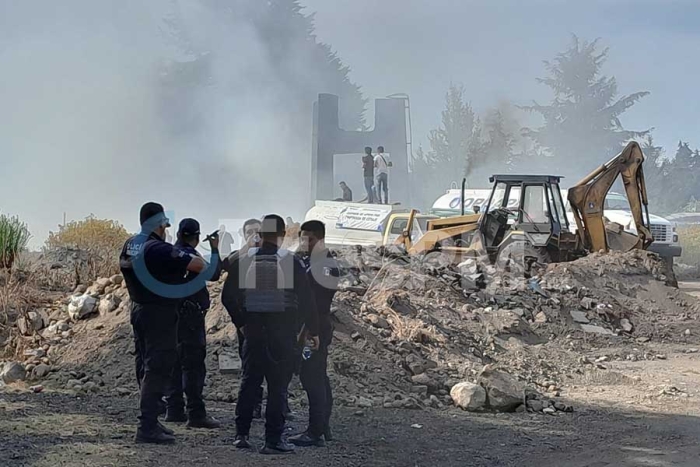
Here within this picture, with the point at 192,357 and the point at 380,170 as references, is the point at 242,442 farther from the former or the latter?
the point at 380,170

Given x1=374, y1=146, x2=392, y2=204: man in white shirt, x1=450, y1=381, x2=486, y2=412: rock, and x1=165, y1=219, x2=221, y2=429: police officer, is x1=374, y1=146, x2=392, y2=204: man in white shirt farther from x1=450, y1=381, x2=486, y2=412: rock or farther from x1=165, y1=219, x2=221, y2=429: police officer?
x1=165, y1=219, x2=221, y2=429: police officer

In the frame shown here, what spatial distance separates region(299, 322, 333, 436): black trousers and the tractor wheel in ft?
32.1

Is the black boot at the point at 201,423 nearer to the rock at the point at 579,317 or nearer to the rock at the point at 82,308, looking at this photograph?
the rock at the point at 82,308

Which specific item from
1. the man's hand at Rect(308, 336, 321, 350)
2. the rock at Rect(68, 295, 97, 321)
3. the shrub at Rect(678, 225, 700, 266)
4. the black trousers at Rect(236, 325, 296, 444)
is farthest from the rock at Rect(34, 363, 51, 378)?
the shrub at Rect(678, 225, 700, 266)

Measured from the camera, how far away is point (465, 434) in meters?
7.59

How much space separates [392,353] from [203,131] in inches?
1294

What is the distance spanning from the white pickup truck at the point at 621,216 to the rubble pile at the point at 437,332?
183 inches

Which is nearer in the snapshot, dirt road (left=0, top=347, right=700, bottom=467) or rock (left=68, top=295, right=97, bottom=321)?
dirt road (left=0, top=347, right=700, bottom=467)

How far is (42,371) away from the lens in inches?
374

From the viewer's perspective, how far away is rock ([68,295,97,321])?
36.4 feet

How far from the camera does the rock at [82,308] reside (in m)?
11.1

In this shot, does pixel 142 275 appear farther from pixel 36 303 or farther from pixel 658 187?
pixel 658 187

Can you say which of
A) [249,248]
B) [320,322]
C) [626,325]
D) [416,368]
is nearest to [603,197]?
[626,325]

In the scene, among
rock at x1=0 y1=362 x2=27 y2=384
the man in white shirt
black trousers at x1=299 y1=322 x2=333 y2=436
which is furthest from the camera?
the man in white shirt
